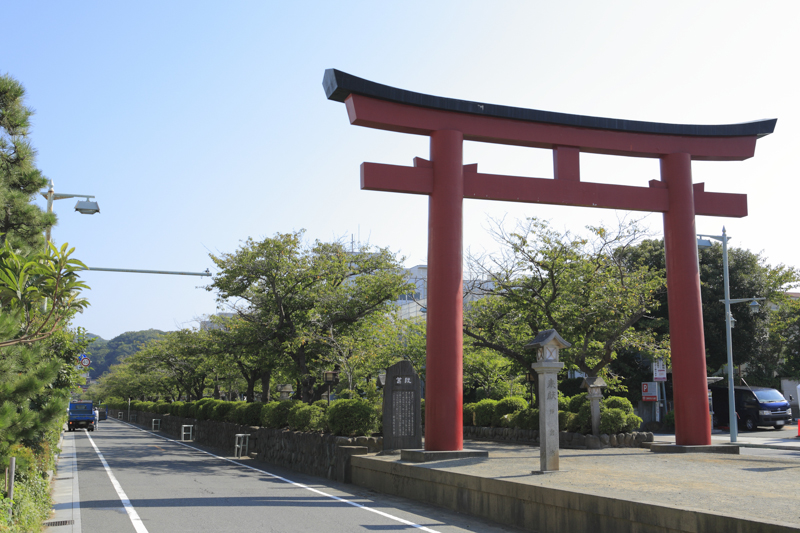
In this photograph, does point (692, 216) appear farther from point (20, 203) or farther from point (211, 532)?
point (20, 203)

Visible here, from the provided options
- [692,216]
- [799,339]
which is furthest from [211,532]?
[799,339]

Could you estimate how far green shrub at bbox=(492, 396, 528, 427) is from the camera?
21188 millimetres

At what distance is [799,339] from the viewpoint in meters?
35.4

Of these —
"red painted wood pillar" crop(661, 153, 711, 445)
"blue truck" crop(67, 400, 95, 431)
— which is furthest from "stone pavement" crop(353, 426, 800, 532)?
"blue truck" crop(67, 400, 95, 431)

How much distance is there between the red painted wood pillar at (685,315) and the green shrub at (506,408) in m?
7.15

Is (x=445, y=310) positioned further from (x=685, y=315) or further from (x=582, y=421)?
(x=582, y=421)

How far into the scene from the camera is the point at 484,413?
2205 cm

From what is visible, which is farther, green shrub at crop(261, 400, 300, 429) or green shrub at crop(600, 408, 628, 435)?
green shrub at crop(261, 400, 300, 429)

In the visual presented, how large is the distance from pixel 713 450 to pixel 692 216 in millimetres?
5487

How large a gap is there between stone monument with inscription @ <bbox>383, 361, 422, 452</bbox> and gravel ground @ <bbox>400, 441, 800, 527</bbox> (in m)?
2.13

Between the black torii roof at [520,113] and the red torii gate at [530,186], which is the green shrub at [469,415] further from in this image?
the black torii roof at [520,113]

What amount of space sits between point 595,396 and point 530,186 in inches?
257

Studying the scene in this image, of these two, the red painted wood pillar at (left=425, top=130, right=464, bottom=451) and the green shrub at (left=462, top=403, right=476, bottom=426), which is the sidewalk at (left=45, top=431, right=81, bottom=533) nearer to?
the red painted wood pillar at (left=425, top=130, right=464, bottom=451)

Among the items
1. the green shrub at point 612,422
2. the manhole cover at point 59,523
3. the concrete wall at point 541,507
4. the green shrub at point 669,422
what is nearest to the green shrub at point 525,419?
the green shrub at point 612,422
